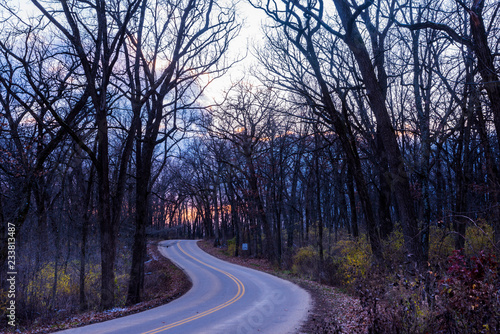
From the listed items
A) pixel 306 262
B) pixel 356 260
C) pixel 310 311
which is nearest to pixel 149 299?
pixel 310 311

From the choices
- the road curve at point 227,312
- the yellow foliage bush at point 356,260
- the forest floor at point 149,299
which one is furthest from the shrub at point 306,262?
the forest floor at point 149,299

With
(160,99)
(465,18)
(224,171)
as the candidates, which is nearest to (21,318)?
(160,99)

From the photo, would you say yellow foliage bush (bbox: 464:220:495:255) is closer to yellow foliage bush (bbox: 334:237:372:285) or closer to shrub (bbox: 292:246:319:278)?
yellow foliage bush (bbox: 334:237:372:285)

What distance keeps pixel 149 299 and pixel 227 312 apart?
6.71 metres

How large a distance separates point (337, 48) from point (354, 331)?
1417 centimetres

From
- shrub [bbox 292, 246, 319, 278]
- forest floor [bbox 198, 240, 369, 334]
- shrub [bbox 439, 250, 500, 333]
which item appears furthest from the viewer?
shrub [bbox 292, 246, 319, 278]

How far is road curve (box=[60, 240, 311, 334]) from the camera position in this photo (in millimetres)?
9812

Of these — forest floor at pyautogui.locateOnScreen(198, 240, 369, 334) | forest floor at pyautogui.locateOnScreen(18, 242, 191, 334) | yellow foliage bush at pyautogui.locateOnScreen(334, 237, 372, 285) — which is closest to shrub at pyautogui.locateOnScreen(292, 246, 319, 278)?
forest floor at pyautogui.locateOnScreen(198, 240, 369, 334)

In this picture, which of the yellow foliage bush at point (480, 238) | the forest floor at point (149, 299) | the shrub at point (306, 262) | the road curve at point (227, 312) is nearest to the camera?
the yellow foliage bush at point (480, 238)

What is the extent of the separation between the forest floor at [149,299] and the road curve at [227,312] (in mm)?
631

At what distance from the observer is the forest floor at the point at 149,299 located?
11523 mm

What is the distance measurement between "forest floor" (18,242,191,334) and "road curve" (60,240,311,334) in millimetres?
631

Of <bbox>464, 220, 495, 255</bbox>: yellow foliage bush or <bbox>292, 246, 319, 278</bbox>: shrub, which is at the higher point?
<bbox>464, 220, 495, 255</bbox>: yellow foliage bush

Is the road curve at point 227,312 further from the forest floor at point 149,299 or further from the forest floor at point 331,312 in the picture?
the forest floor at point 149,299
